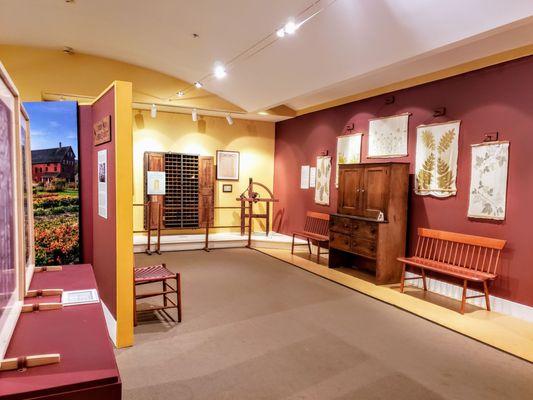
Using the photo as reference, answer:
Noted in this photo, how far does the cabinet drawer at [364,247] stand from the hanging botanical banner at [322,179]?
71.0 inches

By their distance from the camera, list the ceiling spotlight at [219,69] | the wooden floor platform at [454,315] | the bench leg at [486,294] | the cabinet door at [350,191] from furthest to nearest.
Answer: the ceiling spotlight at [219,69], the cabinet door at [350,191], the bench leg at [486,294], the wooden floor platform at [454,315]

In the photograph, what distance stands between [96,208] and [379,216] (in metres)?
3.70

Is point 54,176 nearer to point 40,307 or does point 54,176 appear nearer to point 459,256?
point 40,307

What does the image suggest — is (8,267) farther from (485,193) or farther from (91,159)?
(485,193)

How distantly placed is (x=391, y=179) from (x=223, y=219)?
15.1 feet

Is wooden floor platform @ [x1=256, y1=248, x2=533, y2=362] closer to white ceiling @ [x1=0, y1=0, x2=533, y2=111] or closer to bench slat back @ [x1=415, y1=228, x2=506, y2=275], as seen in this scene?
bench slat back @ [x1=415, y1=228, x2=506, y2=275]

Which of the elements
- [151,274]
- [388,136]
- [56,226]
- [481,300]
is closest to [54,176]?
[56,226]

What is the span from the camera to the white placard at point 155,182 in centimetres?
783

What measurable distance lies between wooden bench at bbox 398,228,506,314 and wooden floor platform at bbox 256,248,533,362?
0.57 feet

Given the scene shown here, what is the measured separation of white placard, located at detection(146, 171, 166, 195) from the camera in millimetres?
7832

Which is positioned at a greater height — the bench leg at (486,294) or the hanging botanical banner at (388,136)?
the hanging botanical banner at (388,136)

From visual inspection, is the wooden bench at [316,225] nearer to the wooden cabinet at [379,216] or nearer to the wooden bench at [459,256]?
the wooden cabinet at [379,216]

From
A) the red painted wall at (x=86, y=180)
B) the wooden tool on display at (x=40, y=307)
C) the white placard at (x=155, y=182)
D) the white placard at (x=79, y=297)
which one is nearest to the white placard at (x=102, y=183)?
the red painted wall at (x=86, y=180)

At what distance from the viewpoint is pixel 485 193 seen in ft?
14.7
